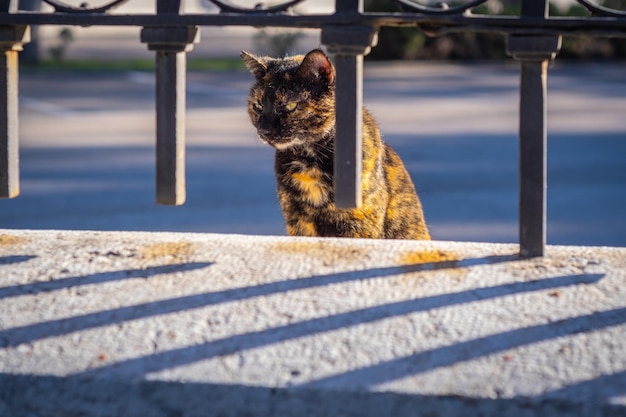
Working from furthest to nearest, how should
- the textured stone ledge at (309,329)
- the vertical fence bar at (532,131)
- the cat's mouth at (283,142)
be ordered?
the cat's mouth at (283,142) → the vertical fence bar at (532,131) → the textured stone ledge at (309,329)

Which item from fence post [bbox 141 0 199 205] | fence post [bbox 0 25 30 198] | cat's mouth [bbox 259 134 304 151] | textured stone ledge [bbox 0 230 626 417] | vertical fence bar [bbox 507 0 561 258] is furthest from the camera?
cat's mouth [bbox 259 134 304 151]

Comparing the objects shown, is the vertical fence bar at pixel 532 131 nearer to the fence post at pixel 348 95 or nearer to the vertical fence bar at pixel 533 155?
the vertical fence bar at pixel 533 155

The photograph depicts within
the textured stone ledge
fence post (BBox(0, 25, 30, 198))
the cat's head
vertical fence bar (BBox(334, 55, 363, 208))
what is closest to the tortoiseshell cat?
the cat's head

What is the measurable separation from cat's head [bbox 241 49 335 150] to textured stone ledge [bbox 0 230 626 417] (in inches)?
49.0

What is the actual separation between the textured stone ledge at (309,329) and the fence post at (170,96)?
0.23 m

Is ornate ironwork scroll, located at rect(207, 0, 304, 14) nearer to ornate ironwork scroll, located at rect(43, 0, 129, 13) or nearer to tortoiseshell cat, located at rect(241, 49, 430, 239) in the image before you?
ornate ironwork scroll, located at rect(43, 0, 129, 13)

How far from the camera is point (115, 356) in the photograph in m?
2.30

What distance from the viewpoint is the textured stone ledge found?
217 centimetres

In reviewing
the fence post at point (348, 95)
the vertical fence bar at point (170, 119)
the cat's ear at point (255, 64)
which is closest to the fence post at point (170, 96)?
the vertical fence bar at point (170, 119)

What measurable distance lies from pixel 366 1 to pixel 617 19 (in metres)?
19.2

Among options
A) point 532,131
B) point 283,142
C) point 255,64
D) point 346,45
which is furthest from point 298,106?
point 532,131

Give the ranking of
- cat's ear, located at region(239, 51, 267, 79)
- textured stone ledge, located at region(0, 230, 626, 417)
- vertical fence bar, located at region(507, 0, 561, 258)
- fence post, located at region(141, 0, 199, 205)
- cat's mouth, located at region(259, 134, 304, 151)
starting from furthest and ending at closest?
cat's ear, located at region(239, 51, 267, 79) < cat's mouth, located at region(259, 134, 304, 151) < fence post, located at region(141, 0, 199, 205) < vertical fence bar, located at region(507, 0, 561, 258) < textured stone ledge, located at region(0, 230, 626, 417)

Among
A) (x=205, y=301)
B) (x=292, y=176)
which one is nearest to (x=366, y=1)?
(x=292, y=176)

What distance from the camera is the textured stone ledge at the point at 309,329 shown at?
2.17 m
